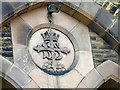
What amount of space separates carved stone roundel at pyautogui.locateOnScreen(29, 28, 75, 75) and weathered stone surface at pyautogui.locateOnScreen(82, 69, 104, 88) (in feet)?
0.80

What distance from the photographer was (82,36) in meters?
5.57

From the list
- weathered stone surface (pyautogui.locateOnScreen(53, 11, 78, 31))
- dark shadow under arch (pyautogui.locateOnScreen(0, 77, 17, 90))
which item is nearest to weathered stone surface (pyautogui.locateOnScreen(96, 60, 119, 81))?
weathered stone surface (pyautogui.locateOnScreen(53, 11, 78, 31))

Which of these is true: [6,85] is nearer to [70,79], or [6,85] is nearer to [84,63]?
[70,79]

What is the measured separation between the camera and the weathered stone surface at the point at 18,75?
5.01 metres

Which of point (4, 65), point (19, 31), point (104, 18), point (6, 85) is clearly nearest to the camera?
point (4, 65)

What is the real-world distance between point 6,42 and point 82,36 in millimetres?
956

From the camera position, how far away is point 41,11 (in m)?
5.52

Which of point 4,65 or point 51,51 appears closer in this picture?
point 4,65

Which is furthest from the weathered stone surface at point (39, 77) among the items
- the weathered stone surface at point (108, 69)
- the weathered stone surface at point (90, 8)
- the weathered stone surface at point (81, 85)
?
the weathered stone surface at point (90, 8)

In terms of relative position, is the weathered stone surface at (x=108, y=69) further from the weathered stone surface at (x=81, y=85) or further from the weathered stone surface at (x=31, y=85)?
the weathered stone surface at (x=31, y=85)

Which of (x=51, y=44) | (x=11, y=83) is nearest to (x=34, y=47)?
(x=51, y=44)

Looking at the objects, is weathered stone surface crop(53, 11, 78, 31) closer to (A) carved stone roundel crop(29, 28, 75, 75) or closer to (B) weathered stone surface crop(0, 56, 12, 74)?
(A) carved stone roundel crop(29, 28, 75, 75)

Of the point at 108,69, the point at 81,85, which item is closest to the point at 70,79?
the point at 81,85

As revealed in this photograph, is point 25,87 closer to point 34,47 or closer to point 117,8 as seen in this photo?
point 34,47
